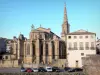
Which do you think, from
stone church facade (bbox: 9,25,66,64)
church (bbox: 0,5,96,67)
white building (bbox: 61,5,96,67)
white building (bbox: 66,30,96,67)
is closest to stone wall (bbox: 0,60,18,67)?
church (bbox: 0,5,96,67)

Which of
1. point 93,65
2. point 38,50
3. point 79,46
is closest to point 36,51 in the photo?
point 38,50

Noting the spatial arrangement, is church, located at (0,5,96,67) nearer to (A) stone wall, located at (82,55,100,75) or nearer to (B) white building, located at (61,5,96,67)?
(B) white building, located at (61,5,96,67)

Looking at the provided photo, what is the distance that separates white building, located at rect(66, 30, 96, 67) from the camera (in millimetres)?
64125

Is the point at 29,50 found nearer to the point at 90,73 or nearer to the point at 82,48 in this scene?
the point at 82,48

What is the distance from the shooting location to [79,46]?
6506cm

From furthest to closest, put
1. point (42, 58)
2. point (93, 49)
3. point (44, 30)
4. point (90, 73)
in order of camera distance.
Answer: point (44, 30) → point (42, 58) → point (93, 49) → point (90, 73)

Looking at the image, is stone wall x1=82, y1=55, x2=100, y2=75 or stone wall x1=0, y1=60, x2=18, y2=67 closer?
stone wall x1=82, y1=55, x2=100, y2=75

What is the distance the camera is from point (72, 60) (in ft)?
213

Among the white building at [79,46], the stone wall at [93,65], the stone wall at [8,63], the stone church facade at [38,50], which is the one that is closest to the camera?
the stone wall at [93,65]

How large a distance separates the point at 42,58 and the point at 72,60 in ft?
→ 60.5

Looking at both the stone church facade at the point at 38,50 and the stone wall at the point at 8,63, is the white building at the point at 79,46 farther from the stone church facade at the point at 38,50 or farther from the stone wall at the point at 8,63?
the stone wall at the point at 8,63

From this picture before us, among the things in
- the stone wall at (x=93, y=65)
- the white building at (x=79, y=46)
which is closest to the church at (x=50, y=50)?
the white building at (x=79, y=46)

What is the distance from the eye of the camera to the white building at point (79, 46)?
210 ft

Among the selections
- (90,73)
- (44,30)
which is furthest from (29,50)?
(90,73)
